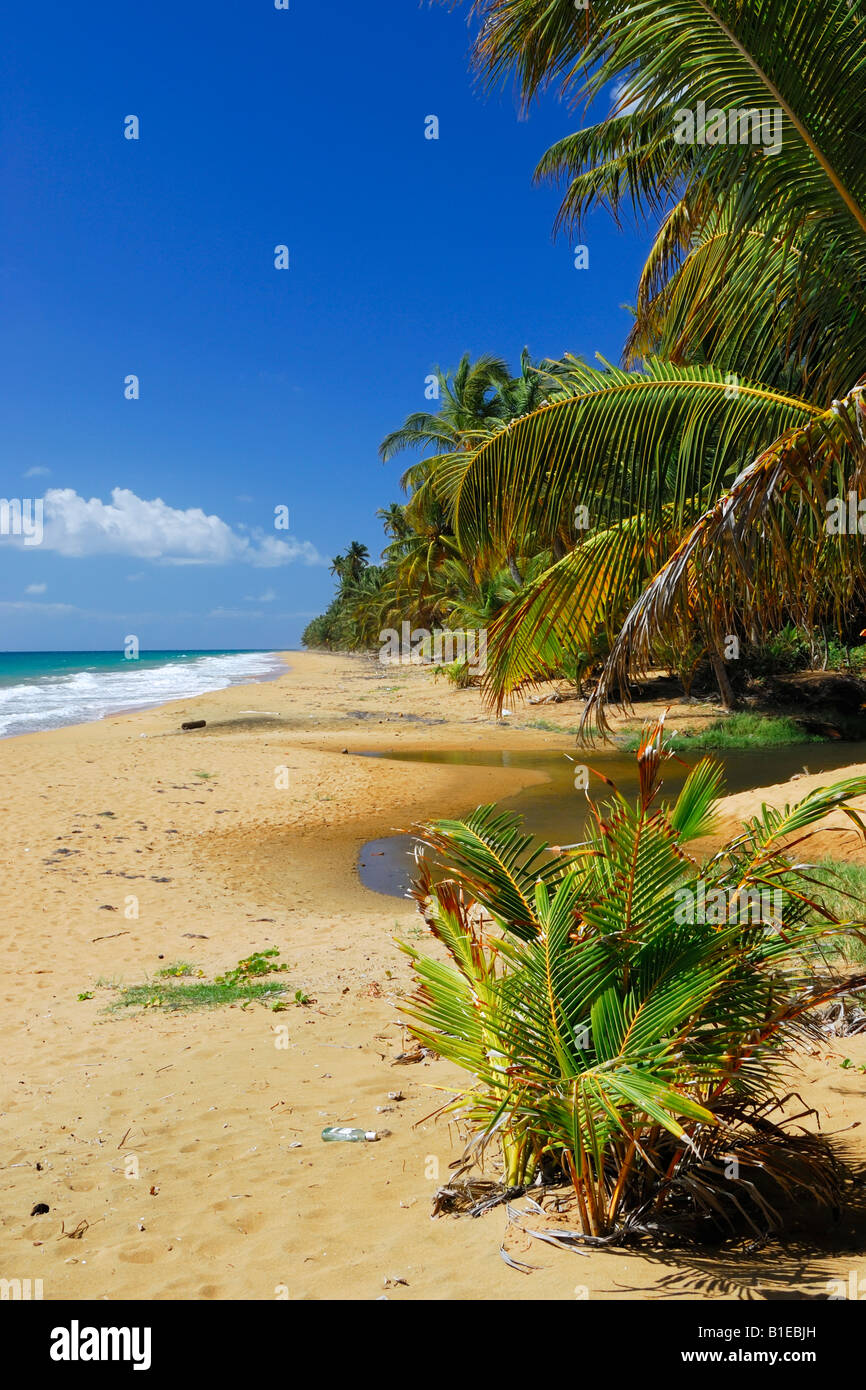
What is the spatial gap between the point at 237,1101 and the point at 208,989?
1.90 meters

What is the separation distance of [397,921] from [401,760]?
10.7m

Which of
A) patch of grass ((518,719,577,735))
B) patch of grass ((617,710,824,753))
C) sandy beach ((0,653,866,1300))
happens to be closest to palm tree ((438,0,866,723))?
sandy beach ((0,653,866,1300))

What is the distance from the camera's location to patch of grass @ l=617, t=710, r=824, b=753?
18.7 meters

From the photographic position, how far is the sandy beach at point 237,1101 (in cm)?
272

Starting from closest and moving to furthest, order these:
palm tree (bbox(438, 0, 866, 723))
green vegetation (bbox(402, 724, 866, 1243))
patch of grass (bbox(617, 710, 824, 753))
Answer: green vegetation (bbox(402, 724, 866, 1243)) < palm tree (bbox(438, 0, 866, 723)) < patch of grass (bbox(617, 710, 824, 753))

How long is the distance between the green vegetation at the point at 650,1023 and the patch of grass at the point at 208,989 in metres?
3.28

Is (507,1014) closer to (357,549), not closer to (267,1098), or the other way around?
(267,1098)

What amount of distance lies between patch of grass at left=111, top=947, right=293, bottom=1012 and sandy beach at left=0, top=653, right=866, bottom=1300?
14 centimetres

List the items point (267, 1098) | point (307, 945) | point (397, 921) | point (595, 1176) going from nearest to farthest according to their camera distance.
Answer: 1. point (595, 1176)
2. point (267, 1098)
3. point (307, 945)
4. point (397, 921)

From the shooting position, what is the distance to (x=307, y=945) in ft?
23.9

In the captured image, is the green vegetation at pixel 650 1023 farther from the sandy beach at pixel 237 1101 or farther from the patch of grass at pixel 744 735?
the patch of grass at pixel 744 735

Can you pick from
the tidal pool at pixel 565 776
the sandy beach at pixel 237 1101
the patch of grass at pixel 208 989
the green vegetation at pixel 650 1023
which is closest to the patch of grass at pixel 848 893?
the sandy beach at pixel 237 1101

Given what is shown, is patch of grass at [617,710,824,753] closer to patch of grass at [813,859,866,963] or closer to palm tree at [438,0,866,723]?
patch of grass at [813,859,866,963]
